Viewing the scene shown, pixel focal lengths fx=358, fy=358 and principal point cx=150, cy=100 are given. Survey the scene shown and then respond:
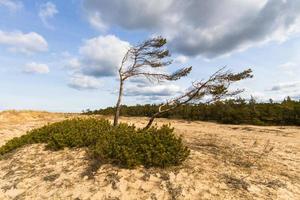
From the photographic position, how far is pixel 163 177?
342 inches

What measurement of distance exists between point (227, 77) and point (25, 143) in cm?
753

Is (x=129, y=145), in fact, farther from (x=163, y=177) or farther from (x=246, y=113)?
(x=246, y=113)

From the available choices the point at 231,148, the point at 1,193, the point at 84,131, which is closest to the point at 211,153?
the point at 231,148

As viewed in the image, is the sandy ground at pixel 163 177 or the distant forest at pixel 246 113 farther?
the distant forest at pixel 246 113

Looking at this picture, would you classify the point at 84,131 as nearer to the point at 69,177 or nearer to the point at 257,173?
the point at 69,177

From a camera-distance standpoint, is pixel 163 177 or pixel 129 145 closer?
pixel 163 177

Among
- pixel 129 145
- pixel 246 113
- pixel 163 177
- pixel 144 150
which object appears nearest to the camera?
pixel 163 177

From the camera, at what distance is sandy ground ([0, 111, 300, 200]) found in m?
8.07

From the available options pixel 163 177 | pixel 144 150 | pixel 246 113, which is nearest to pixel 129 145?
pixel 144 150

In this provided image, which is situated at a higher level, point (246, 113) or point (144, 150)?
point (246, 113)

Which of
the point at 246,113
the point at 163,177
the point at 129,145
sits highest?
the point at 246,113

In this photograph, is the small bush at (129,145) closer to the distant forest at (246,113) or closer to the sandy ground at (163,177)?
the sandy ground at (163,177)

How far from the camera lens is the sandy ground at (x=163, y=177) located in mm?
8070

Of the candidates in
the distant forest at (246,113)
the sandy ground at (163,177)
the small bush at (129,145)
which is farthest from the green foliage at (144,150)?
the distant forest at (246,113)
